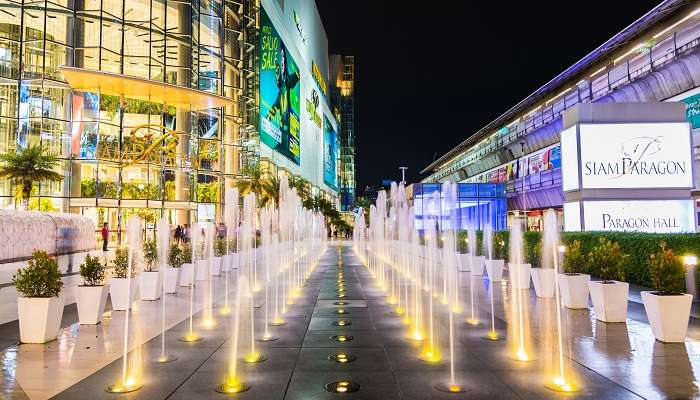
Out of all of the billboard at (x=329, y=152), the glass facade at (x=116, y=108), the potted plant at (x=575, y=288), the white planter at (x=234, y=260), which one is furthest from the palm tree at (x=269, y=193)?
the billboard at (x=329, y=152)

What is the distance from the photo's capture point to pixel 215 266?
742 inches

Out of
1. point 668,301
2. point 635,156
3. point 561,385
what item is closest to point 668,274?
point 668,301

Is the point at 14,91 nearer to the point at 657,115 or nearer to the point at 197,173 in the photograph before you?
the point at 197,173

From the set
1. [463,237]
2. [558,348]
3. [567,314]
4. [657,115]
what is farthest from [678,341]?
[463,237]

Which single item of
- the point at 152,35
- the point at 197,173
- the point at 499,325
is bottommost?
the point at 499,325

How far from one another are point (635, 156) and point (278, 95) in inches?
1887

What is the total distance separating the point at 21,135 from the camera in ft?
112

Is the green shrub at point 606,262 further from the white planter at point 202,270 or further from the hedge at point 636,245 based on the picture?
the white planter at point 202,270

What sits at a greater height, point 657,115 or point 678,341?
Answer: point 657,115

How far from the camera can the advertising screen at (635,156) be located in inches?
867

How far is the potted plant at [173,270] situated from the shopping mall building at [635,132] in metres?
17.1

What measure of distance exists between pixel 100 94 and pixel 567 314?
36876 mm

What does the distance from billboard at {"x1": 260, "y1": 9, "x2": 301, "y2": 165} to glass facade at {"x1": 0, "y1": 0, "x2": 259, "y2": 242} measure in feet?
24.4

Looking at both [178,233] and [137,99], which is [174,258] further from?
[137,99]
